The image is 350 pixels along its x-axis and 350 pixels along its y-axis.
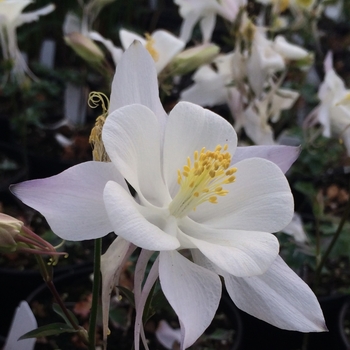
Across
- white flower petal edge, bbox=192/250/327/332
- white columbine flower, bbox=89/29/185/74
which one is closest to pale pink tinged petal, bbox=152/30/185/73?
white columbine flower, bbox=89/29/185/74

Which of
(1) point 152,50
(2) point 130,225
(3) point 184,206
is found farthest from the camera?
(1) point 152,50

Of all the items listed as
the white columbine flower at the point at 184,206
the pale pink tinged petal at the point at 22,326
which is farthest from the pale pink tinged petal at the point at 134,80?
the pale pink tinged petal at the point at 22,326

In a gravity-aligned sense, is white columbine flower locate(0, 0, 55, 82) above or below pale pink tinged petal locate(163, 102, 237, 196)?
below

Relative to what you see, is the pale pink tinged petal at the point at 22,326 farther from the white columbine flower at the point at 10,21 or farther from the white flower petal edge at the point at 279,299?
the white columbine flower at the point at 10,21

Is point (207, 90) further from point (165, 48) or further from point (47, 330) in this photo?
point (47, 330)

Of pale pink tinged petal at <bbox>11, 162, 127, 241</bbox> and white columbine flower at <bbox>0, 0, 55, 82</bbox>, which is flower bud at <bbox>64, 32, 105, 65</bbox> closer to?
white columbine flower at <bbox>0, 0, 55, 82</bbox>

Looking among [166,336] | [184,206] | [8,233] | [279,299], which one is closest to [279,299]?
[279,299]
